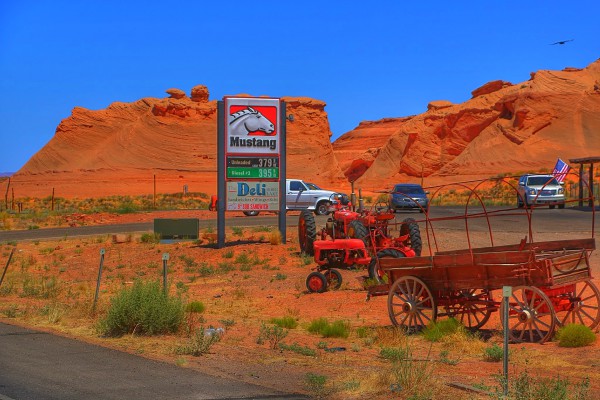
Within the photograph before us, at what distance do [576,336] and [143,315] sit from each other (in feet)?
19.8

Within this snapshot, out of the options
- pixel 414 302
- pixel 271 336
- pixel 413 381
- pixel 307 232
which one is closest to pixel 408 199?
pixel 307 232

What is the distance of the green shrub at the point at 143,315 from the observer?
38.8 feet

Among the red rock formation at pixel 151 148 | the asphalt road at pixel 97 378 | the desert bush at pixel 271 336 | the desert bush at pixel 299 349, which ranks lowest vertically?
the asphalt road at pixel 97 378

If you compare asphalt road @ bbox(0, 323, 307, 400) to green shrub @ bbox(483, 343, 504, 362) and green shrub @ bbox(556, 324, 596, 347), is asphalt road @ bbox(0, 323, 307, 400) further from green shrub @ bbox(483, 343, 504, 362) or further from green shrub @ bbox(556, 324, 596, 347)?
green shrub @ bbox(556, 324, 596, 347)

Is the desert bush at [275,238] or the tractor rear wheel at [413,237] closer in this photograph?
the tractor rear wheel at [413,237]

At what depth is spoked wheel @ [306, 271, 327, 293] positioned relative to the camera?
1697 cm

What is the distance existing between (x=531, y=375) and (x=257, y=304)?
8175 millimetres

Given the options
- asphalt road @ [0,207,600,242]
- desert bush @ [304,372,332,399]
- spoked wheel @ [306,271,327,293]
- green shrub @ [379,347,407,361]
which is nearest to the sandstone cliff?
asphalt road @ [0,207,600,242]

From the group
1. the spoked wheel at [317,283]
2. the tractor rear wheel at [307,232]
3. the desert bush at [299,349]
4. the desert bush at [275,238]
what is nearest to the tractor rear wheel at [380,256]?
the spoked wheel at [317,283]

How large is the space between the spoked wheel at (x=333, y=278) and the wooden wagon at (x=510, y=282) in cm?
447

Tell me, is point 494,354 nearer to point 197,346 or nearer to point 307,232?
point 197,346

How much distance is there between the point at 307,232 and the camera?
22.2 m

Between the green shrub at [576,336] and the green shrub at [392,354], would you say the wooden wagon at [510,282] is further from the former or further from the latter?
the green shrub at [392,354]

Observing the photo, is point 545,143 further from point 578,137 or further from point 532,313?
point 532,313
